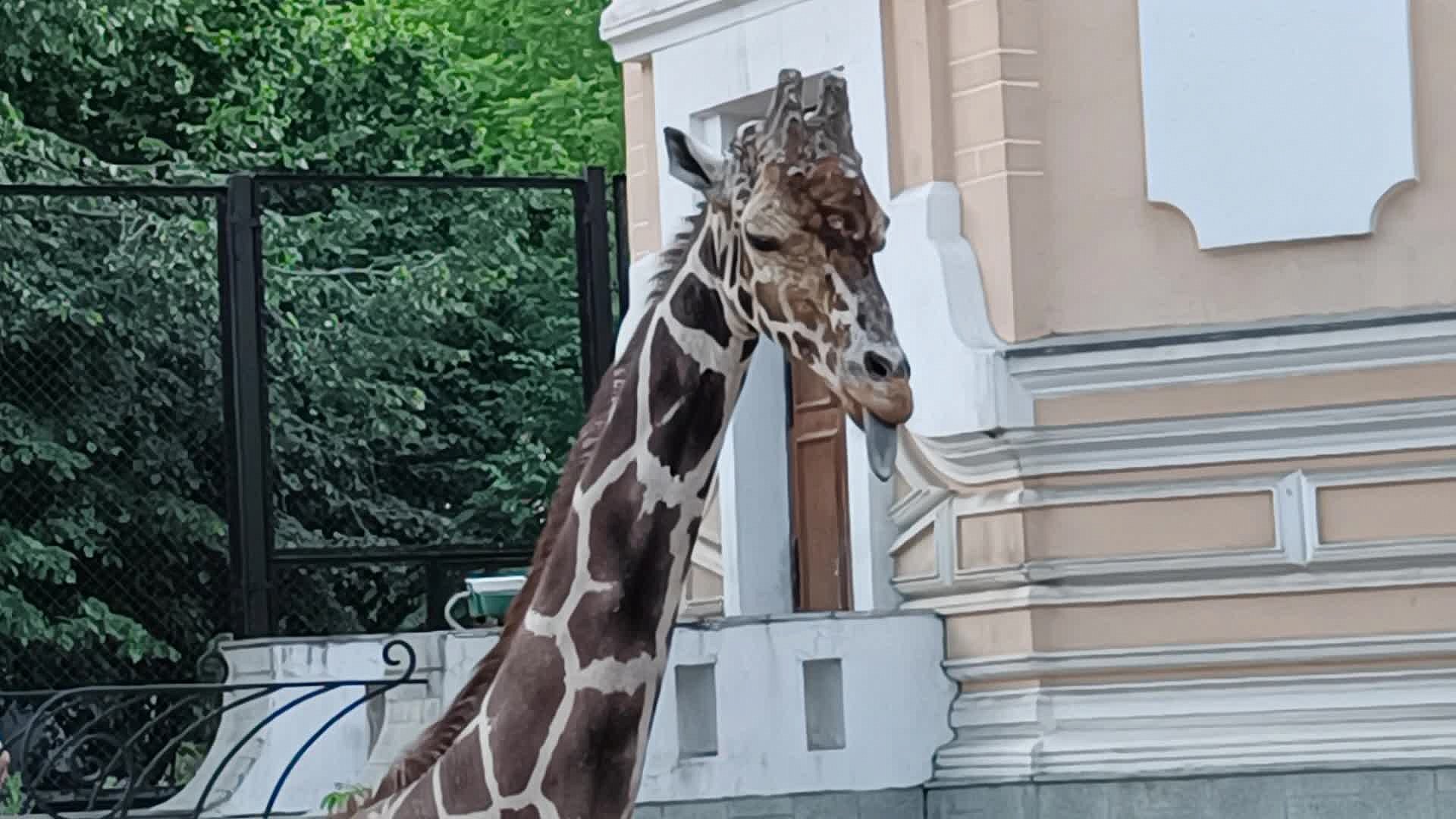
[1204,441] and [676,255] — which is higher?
[676,255]

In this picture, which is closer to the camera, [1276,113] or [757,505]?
[1276,113]

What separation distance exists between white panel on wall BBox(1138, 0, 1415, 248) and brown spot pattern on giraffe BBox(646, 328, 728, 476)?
17.7 feet

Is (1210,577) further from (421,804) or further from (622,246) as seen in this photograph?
(421,804)

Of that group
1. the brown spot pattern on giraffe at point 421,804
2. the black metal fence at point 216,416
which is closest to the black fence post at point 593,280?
the black metal fence at point 216,416

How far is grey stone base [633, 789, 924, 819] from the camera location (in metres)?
11.1

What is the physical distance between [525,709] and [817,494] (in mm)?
6800

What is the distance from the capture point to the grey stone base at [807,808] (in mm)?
11055

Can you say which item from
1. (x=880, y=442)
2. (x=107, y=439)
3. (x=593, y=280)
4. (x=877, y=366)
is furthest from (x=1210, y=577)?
(x=107, y=439)

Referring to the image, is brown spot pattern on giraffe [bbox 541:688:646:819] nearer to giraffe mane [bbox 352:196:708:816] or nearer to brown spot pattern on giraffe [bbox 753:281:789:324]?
giraffe mane [bbox 352:196:708:816]

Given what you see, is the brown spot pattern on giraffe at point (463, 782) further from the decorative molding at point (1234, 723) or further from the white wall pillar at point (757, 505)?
the white wall pillar at point (757, 505)

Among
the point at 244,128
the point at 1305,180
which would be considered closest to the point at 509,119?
the point at 244,128

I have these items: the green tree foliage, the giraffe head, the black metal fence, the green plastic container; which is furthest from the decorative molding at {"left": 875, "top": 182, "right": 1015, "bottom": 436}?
the green tree foliage

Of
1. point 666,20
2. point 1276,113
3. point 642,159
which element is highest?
point 666,20

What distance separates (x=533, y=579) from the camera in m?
6.18
